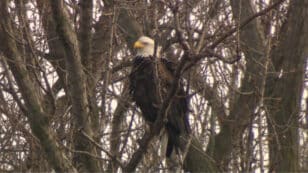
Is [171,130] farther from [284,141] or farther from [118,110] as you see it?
[284,141]

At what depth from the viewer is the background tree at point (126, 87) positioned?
413 cm

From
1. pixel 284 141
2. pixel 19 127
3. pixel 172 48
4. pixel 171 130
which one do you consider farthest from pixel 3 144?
pixel 284 141

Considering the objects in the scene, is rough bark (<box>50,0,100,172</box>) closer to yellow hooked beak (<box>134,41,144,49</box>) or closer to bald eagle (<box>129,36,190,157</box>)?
bald eagle (<box>129,36,190,157</box>)

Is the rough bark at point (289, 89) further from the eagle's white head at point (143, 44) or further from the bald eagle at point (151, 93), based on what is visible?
the eagle's white head at point (143, 44)

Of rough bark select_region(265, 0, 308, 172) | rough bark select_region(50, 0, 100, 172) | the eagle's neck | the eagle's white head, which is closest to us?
rough bark select_region(50, 0, 100, 172)

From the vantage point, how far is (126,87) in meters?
6.56

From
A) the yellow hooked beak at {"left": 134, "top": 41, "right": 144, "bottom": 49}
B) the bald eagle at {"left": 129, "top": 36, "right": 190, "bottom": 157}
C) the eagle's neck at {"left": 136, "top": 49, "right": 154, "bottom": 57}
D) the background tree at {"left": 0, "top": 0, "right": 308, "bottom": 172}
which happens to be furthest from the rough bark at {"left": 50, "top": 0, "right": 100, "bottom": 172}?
the eagle's neck at {"left": 136, "top": 49, "right": 154, "bottom": 57}

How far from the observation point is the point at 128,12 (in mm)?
5863

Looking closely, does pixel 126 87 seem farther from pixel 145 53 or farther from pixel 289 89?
pixel 289 89

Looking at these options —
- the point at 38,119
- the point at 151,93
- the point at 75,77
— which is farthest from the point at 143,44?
the point at 38,119

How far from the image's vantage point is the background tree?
4.13 meters

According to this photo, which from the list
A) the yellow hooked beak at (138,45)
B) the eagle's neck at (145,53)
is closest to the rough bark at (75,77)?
the yellow hooked beak at (138,45)

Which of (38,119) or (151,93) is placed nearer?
(38,119)

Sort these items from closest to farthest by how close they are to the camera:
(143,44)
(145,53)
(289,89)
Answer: (289,89), (143,44), (145,53)
